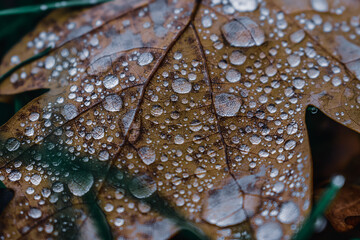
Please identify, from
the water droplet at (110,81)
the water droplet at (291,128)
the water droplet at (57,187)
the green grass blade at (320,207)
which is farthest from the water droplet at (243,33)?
the water droplet at (57,187)

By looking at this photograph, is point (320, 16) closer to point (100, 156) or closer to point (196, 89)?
point (196, 89)

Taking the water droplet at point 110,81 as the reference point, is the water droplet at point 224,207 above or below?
below

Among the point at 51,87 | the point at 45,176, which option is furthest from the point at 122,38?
the point at 45,176

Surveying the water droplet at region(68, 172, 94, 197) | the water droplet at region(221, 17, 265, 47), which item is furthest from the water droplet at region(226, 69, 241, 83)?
the water droplet at region(68, 172, 94, 197)

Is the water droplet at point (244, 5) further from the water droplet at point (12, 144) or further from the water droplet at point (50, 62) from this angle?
the water droplet at point (12, 144)

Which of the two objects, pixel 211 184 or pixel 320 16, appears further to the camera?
pixel 320 16

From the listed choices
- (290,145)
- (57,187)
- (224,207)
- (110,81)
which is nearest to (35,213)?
(57,187)

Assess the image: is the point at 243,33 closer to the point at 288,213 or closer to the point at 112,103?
the point at 112,103
